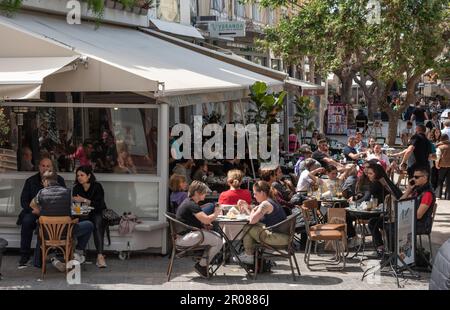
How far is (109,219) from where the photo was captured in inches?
445

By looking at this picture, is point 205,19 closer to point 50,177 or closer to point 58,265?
point 50,177

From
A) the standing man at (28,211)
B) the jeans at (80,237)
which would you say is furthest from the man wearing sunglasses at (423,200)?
the standing man at (28,211)

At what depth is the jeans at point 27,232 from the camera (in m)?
10.7

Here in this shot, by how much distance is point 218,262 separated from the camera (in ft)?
36.1

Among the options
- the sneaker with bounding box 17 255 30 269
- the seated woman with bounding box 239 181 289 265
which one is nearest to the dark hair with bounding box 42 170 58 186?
the sneaker with bounding box 17 255 30 269

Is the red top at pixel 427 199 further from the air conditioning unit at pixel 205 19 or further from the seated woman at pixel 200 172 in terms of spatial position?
the air conditioning unit at pixel 205 19

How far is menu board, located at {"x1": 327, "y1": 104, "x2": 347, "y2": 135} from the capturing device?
3619 centimetres

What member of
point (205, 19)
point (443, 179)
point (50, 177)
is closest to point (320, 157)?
point (443, 179)

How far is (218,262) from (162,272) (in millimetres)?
815

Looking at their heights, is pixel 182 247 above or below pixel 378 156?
below

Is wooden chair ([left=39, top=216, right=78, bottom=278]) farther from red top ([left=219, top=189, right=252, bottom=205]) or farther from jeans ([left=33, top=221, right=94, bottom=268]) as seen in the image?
red top ([left=219, top=189, right=252, bottom=205])
